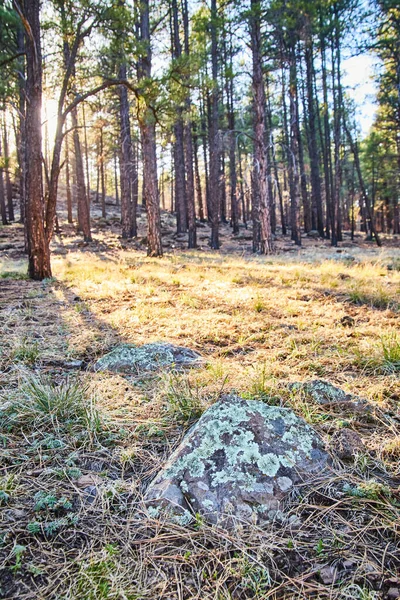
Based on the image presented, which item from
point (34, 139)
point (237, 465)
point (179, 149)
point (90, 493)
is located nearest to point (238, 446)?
point (237, 465)

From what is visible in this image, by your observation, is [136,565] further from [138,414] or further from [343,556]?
[138,414]

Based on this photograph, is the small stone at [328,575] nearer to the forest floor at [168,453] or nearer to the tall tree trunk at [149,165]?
the forest floor at [168,453]

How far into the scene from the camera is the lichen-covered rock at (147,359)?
9.50 ft

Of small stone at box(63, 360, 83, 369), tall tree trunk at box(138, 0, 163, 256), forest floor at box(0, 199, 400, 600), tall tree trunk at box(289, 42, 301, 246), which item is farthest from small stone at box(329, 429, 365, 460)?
tall tree trunk at box(289, 42, 301, 246)

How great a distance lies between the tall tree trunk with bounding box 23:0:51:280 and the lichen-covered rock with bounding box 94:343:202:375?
5156 millimetres

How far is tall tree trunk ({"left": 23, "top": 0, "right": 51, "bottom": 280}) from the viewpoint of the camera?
6582 millimetres

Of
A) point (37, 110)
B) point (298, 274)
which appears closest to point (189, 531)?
point (298, 274)

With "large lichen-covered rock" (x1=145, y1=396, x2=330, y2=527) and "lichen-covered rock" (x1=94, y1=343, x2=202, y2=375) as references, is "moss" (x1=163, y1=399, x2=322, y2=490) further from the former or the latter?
"lichen-covered rock" (x1=94, y1=343, x2=202, y2=375)

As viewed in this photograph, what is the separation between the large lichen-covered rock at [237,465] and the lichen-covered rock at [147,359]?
1020 mm

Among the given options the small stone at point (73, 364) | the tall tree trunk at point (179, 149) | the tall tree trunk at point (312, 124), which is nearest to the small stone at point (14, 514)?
the small stone at point (73, 364)

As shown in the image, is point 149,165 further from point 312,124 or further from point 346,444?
point 312,124

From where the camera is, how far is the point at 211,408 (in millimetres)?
1953

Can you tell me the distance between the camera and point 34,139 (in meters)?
6.87

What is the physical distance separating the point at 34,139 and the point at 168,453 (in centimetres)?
709
